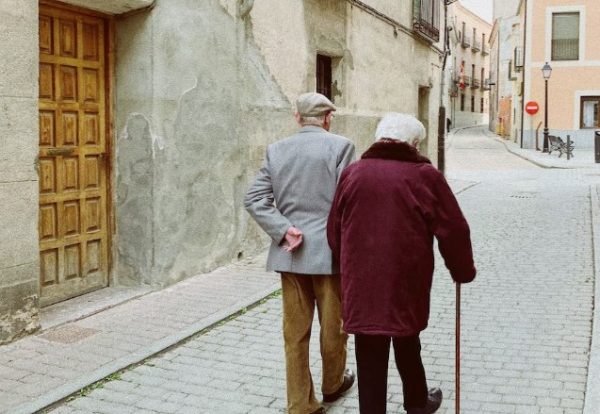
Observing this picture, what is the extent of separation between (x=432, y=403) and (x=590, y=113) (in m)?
34.2

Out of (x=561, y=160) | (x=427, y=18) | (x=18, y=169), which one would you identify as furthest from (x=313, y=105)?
(x=561, y=160)

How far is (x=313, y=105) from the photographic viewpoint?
4.08 metres

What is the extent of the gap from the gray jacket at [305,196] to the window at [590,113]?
34156 mm

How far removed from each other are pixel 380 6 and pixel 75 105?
7.72m

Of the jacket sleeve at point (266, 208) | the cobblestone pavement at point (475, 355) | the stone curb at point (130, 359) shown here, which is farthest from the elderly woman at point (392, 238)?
the stone curb at point (130, 359)

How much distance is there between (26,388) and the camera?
15.3 feet

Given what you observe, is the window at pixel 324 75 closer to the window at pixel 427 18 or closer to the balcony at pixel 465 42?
the window at pixel 427 18

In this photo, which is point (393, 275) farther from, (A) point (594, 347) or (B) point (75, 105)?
(B) point (75, 105)

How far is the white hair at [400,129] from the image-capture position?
3580mm

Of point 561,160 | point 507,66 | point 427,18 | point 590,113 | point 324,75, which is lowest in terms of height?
point 561,160

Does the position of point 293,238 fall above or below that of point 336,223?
below

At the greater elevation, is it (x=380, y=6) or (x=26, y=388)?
(x=380, y=6)

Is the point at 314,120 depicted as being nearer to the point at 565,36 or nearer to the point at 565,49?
the point at 565,49

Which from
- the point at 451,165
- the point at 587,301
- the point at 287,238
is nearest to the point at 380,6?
the point at 587,301
